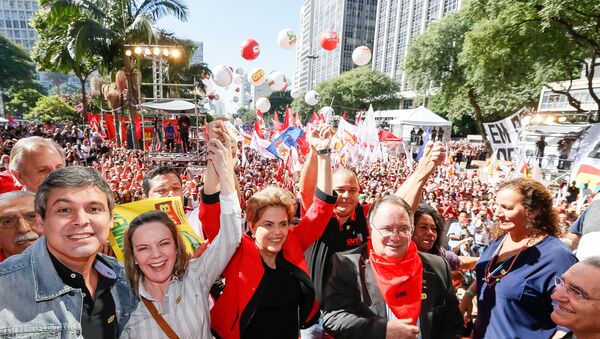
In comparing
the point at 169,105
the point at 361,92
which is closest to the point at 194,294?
the point at 169,105

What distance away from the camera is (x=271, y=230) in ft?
7.00

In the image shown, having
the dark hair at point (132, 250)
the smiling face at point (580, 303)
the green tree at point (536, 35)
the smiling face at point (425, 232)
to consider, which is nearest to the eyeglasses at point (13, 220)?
the dark hair at point (132, 250)

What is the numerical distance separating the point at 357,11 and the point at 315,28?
101ft

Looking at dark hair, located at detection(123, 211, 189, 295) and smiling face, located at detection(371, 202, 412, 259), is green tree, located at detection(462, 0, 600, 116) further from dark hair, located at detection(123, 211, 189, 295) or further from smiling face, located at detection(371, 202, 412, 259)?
dark hair, located at detection(123, 211, 189, 295)

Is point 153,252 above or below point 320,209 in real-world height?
below

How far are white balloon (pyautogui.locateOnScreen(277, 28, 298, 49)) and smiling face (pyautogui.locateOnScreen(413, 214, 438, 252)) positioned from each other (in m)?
13.8

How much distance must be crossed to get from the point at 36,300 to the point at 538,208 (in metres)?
2.84

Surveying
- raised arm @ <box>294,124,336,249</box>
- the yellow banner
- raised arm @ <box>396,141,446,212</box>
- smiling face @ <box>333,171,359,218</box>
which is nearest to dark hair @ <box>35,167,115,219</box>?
the yellow banner

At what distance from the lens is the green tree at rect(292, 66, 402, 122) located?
59188 mm

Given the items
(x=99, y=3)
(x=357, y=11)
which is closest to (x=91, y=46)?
(x=99, y=3)

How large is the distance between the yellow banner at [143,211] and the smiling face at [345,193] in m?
1.17

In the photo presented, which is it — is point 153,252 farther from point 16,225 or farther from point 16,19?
point 16,19

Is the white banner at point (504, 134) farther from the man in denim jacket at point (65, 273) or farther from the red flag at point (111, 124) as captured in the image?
the red flag at point (111, 124)

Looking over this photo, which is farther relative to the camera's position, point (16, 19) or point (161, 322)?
point (16, 19)
